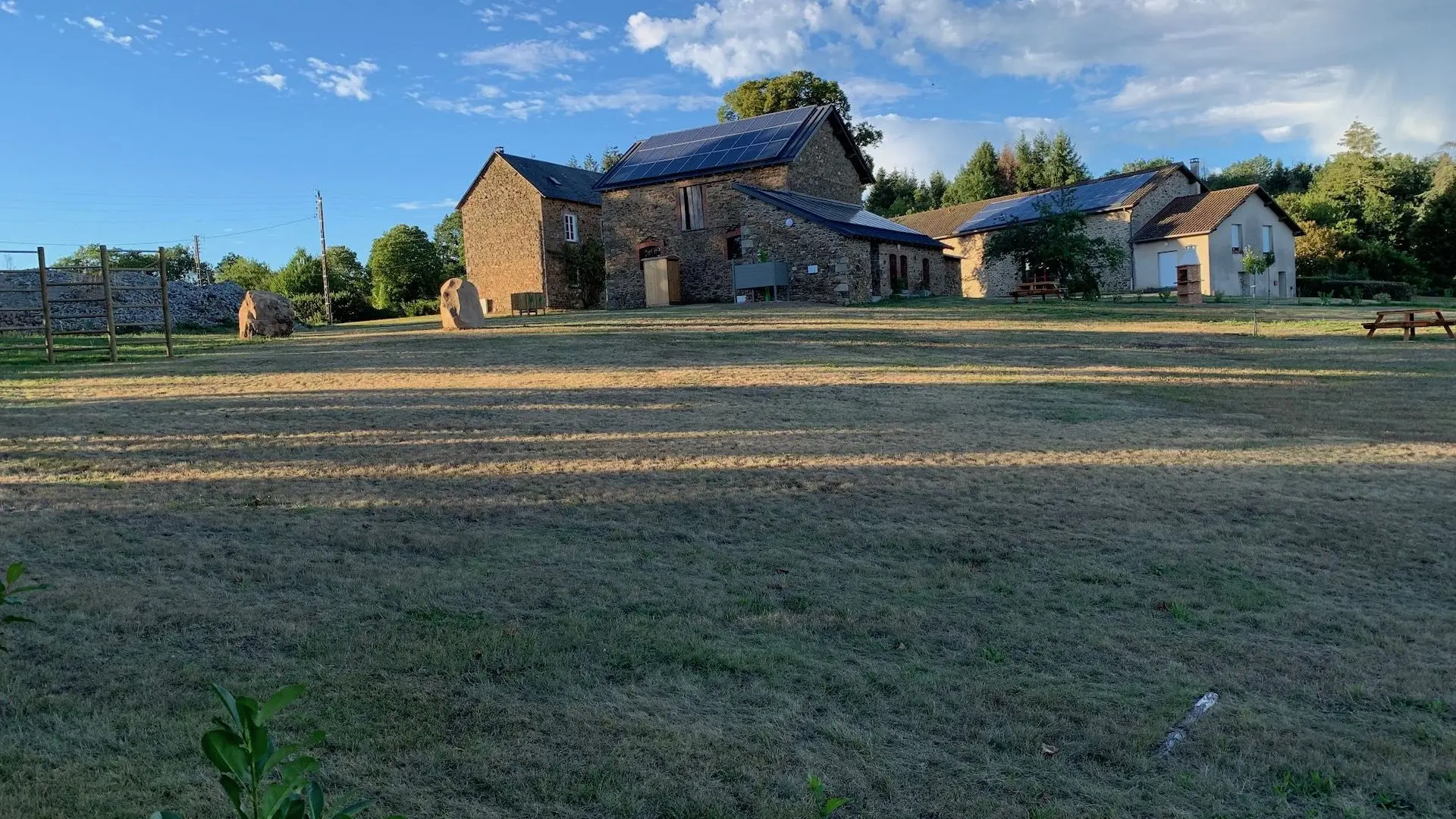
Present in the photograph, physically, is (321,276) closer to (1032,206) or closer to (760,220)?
(760,220)

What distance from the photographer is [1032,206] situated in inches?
1523

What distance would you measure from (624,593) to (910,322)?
19193 mm

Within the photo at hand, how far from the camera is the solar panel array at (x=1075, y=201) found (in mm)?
41812

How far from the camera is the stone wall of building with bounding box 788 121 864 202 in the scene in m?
34.2

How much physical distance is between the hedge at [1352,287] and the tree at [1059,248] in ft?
45.2

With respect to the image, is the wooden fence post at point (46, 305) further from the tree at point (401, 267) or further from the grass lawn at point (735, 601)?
the tree at point (401, 267)

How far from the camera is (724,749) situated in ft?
12.9

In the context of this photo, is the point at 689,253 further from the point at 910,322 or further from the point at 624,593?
the point at 624,593

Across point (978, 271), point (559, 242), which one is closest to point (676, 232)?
point (559, 242)

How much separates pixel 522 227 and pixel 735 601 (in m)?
37.1

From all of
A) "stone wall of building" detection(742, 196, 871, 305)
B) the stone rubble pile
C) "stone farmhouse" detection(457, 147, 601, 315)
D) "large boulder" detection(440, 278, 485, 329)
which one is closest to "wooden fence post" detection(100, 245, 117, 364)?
the stone rubble pile

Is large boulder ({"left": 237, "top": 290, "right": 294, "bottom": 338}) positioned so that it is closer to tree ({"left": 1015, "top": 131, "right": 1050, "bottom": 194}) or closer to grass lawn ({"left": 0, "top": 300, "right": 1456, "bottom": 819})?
grass lawn ({"left": 0, "top": 300, "right": 1456, "bottom": 819})

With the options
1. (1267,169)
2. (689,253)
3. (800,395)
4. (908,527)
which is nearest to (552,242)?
(689,253)

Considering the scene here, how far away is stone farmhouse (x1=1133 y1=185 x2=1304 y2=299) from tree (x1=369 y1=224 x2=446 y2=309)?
38.5 meters
